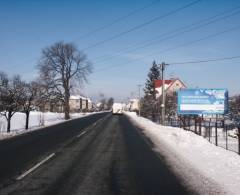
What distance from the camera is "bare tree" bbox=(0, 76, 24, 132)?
29.2 m

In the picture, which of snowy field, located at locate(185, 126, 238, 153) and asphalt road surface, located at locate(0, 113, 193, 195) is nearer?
asphalt road surface, located at locate(0, 113, 193, 195)

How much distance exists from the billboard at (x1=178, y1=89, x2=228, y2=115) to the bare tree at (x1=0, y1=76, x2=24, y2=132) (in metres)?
14.8

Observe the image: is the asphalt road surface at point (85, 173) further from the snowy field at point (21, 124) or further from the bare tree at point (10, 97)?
the bare tree at point (10, 97)

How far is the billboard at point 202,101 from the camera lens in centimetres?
3550

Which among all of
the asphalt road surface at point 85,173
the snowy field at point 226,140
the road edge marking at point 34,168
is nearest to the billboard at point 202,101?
the snowy field at point 226,140

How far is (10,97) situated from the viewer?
29.4m

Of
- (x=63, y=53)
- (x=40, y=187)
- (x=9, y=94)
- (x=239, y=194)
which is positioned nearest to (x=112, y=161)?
(x=40, y=187)

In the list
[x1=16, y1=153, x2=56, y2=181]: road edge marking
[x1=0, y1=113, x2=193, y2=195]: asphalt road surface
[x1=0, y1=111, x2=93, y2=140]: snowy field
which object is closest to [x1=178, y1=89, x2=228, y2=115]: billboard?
[x1=0, y1=111, x2=93, y2=140]: snowy field

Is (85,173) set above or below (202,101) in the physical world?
below

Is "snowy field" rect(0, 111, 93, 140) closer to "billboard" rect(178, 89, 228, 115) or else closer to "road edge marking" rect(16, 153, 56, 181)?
"road edge marking" rect(16, 153, 56, 181)

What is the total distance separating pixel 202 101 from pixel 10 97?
56.4 ft

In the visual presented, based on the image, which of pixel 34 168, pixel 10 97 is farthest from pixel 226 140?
pixel 10 97

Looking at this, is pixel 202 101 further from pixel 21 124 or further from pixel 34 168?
pixel 34 168

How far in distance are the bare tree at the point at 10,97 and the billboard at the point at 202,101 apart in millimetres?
14785
